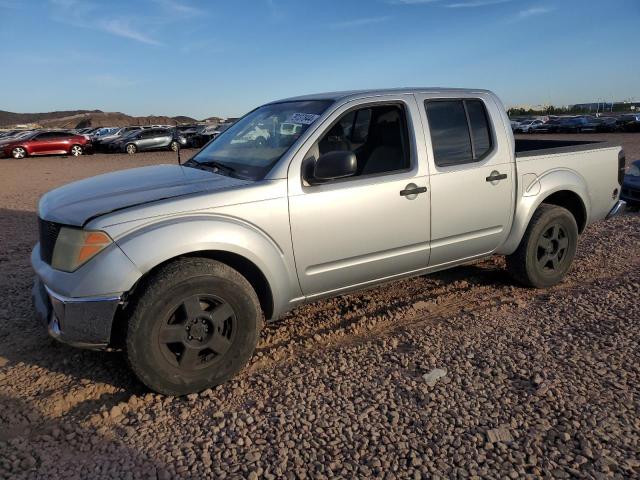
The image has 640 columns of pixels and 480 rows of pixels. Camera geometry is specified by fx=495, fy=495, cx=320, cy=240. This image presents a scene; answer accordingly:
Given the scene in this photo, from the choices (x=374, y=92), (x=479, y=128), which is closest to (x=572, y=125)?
(x=479, y=128)

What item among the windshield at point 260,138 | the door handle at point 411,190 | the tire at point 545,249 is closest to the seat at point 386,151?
the door handle at point 411,190

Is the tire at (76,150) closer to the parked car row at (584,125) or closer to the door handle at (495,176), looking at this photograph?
the door handle at (495,176)

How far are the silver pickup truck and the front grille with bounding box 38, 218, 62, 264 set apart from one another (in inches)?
0.8

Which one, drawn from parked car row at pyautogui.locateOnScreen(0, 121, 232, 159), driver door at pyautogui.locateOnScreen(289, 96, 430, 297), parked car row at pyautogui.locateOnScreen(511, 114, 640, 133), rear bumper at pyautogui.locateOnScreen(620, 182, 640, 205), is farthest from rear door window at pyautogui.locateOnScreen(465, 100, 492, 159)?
parked car row at pyautogui.locateOnScreen(511, 114, 640, 133)

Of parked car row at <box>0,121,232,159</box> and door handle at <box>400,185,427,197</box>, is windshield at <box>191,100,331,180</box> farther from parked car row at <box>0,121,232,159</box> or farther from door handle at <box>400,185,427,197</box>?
parked car row at <box>0,121,232,159</box>

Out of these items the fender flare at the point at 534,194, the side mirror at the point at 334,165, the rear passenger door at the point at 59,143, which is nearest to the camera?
the side mirror at the point at 334,165

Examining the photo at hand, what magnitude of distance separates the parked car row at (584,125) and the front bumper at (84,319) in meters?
41.2

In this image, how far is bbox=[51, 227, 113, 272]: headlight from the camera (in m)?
2.78

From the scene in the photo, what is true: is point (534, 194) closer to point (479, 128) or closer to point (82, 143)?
point (479, 128)

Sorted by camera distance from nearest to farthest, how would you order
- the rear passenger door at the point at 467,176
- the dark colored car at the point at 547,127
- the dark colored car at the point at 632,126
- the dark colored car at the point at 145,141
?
1. the rear passenger door at the point at 467,176
2. the dark colored car at the point at 145,141
3. the dark colored car at the point at 632,126
4. the dark colored car at the point at 547,127

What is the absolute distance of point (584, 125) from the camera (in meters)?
40.6

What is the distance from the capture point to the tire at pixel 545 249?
179 inches

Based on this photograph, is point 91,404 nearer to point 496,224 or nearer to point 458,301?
point 458,301

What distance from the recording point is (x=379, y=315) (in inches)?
167
